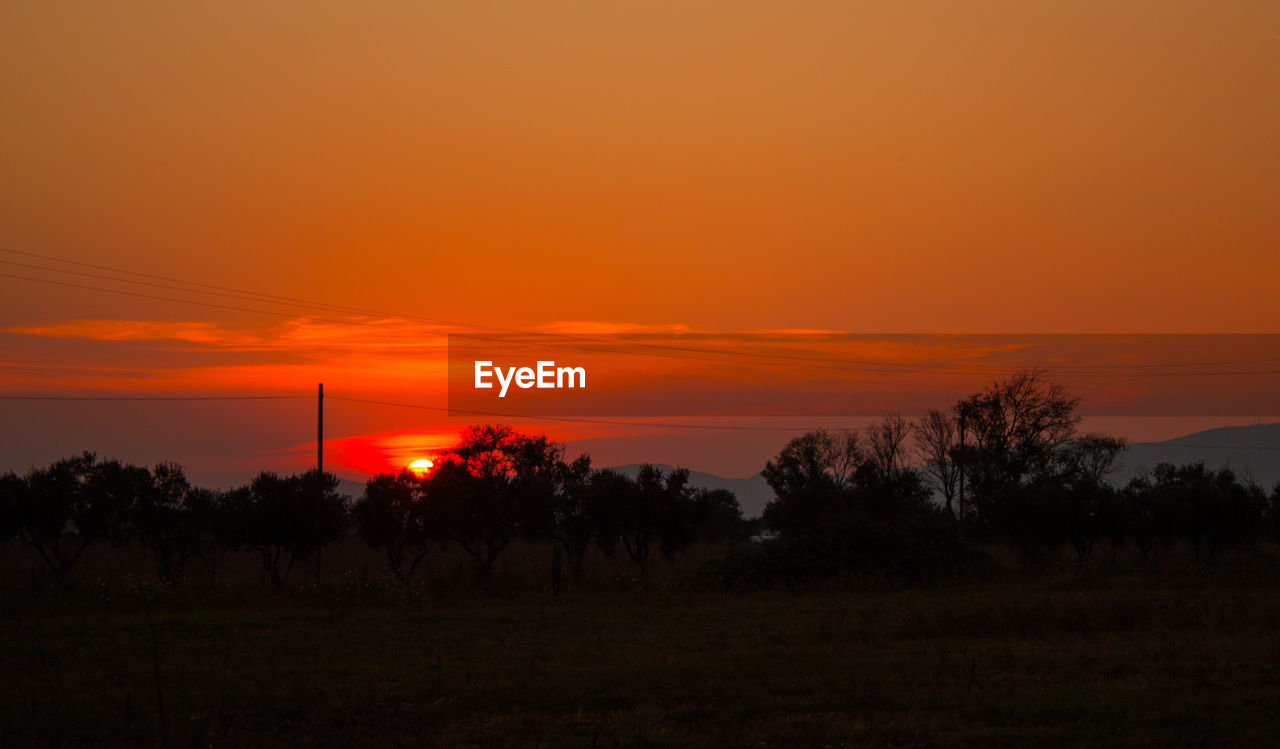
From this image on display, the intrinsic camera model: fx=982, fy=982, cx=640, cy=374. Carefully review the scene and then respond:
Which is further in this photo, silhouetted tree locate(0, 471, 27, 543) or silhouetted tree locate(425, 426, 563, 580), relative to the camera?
silhouetted tree locate(425, 426, 563, 580)

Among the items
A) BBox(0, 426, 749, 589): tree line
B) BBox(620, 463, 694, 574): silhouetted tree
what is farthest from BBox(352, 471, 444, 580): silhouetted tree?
BBox(620, 463, 694, 574): silhouetted tree

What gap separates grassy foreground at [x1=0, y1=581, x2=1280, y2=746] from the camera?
359 inches

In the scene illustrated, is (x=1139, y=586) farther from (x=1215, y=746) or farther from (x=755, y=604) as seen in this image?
(x=1215, y=746)

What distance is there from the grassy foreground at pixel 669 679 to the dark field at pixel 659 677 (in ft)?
0.15

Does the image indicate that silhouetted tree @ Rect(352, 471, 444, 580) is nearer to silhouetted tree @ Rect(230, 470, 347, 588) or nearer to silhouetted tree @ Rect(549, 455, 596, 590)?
silhouetted tree @ Rect(230, 470, 347, 588)

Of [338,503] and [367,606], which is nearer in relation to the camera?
[367,606]

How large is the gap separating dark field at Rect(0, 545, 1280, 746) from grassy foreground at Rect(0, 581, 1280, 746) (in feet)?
0.15

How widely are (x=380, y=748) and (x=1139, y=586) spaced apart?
23.8m

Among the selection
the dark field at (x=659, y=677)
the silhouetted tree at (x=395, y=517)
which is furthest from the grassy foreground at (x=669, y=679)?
the silhouetted tree at (x=395, y=517)

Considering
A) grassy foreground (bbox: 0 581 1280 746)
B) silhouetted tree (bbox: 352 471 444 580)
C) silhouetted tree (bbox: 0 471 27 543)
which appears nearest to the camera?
grassy foreground (bbox: 0 581 1280 746)

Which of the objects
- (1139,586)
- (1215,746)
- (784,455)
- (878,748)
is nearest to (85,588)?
(878,748)

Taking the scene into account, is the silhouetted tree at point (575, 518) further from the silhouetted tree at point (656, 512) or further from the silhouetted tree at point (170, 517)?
the silhouetted tree at point (170, 517)

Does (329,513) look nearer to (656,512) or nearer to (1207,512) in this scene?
(656,512)

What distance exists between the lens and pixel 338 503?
31109 mm
